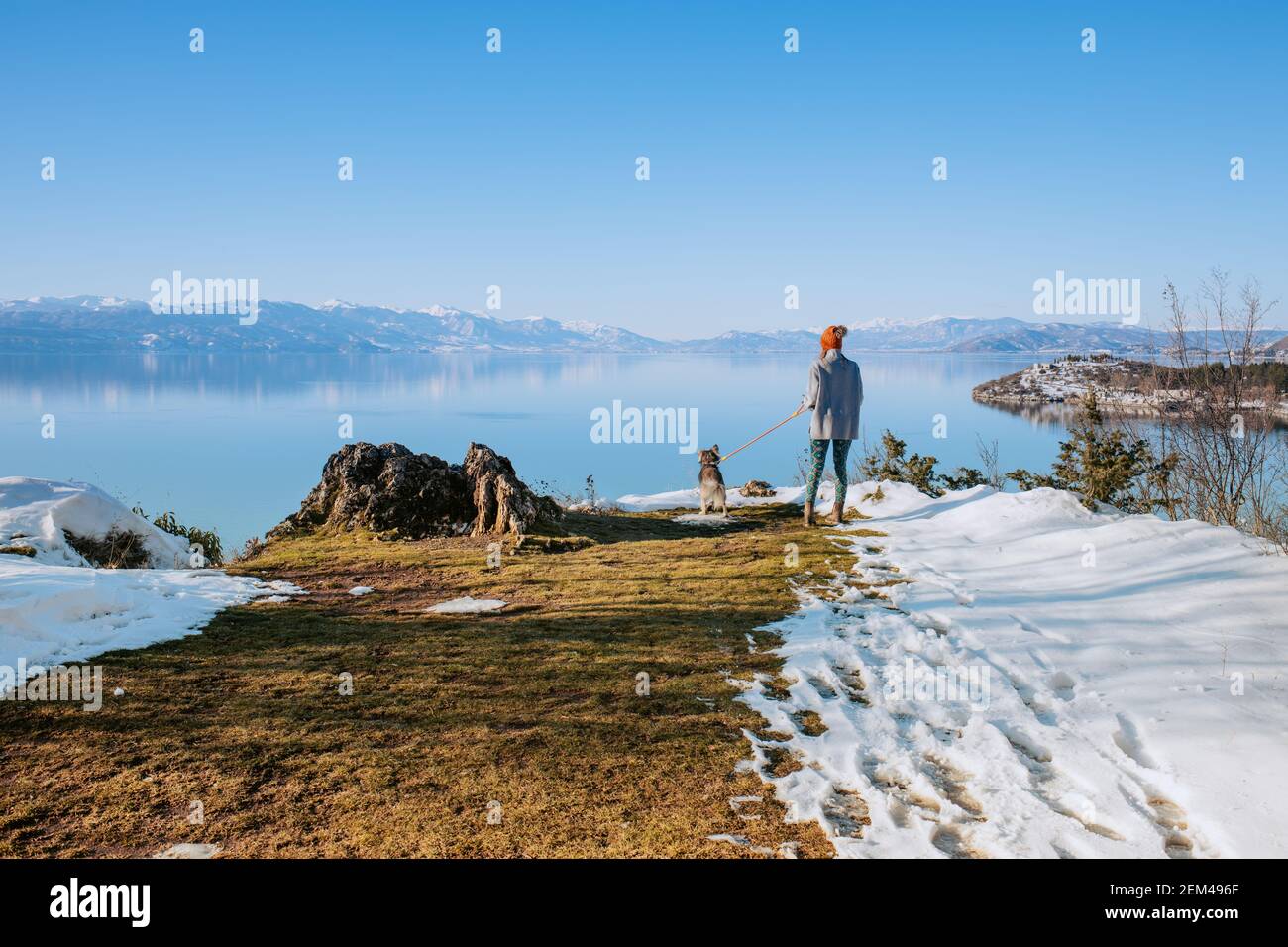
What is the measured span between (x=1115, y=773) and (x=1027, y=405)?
66.4 meters

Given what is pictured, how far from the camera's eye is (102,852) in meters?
3.17

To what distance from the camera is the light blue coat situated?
1048 centimetres

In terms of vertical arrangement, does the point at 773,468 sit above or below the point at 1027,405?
below

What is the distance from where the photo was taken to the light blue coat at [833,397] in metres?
10.5

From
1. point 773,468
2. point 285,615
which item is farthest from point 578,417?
point 285,615

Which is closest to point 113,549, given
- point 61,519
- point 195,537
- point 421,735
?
point 61,519

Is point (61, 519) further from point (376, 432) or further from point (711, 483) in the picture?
point (376, 432)

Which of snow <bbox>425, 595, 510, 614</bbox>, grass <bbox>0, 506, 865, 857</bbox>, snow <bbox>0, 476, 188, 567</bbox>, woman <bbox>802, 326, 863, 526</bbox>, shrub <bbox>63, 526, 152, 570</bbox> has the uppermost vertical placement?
woman <bbox>802, 326, 863, 526</bbox>

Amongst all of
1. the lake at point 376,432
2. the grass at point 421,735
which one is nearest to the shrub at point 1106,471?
the grass at point 421,735

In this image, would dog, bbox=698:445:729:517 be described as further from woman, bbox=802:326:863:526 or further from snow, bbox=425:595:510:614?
snow, bbox=425:595:510:614

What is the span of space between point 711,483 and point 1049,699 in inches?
299

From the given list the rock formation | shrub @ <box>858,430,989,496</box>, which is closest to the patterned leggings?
the rock formation

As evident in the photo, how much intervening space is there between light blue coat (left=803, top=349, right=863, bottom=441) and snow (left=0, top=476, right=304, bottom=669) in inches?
278
